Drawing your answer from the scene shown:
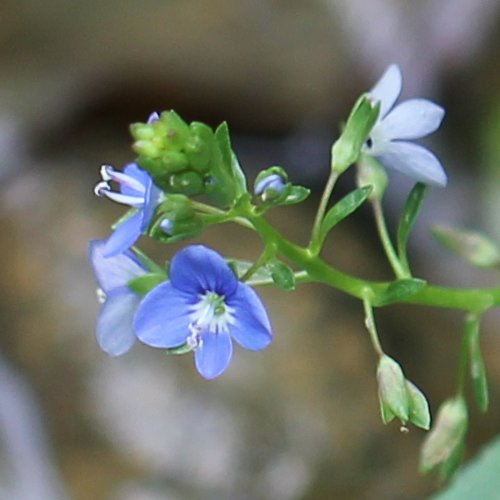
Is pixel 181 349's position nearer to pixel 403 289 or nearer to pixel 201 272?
pixel 201 272

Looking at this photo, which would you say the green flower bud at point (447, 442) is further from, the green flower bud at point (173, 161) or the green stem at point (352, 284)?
the green flower bud at point (173, 161)

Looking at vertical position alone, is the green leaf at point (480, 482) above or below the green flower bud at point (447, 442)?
below

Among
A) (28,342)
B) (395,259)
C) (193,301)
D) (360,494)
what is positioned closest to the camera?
(193,301)

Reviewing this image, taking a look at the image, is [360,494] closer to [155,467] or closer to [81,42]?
[155,467]

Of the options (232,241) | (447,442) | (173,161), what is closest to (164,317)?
(173,161)

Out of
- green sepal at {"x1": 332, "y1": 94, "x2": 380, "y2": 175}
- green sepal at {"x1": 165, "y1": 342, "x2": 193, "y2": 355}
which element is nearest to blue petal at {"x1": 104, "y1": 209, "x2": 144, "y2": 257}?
green sepal at {"x1": 165, "y1": 342, "x2": 193, "y2": 355}

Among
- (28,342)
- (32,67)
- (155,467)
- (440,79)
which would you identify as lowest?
(440,79)

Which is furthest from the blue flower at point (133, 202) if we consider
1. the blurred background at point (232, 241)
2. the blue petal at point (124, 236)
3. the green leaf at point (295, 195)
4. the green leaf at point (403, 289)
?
the blurred background at point (232, 241)

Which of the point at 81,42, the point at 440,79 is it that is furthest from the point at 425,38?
the point at 81,42
